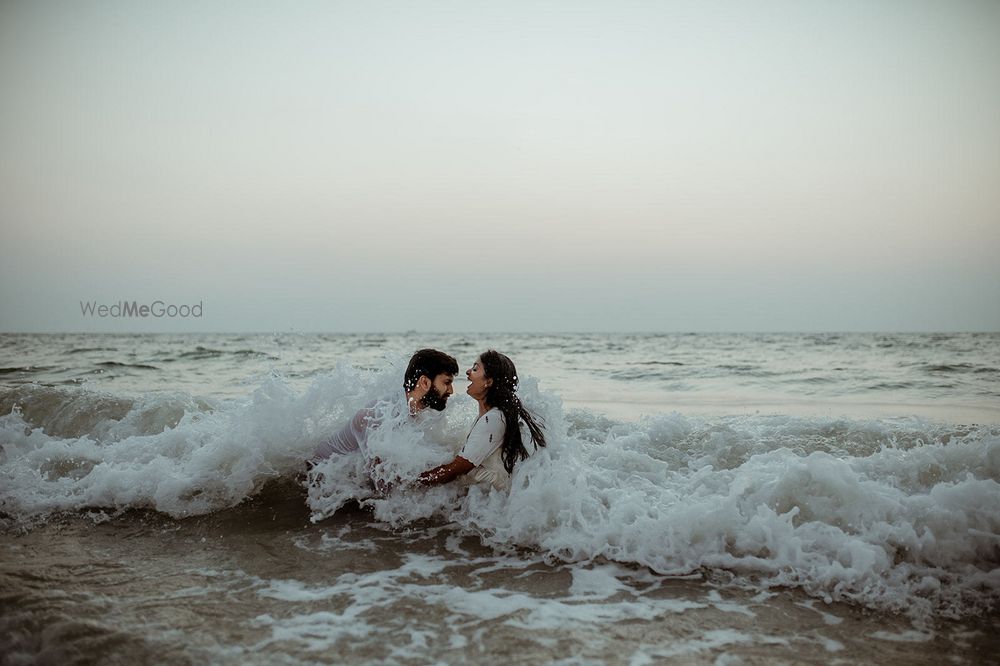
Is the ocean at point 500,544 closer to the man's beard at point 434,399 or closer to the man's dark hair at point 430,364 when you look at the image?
the man's beard at point 434,399

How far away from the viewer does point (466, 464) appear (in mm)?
5508

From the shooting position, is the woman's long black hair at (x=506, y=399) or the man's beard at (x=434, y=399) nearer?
the woman's long black hair at (x=506, y=399)

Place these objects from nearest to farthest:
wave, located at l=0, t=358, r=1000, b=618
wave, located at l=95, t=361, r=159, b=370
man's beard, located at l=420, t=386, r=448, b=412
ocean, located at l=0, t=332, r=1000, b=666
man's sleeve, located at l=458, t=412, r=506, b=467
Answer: ocean, located at l=0, t=332, r=1000, b=666
wave, located at l=0, t=358, r=1000, b=618
man's sleeve, located at l=458, t=412, r=506, b=467
man's beard, located at l=420, t=386, r=448, b=412
wave, located at l=95, t=361, r=159, b=370

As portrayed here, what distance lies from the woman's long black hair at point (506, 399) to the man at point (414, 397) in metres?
0.54

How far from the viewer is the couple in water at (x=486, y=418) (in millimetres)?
5535

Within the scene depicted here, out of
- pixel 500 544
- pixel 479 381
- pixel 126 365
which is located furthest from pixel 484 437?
pixel 126 365

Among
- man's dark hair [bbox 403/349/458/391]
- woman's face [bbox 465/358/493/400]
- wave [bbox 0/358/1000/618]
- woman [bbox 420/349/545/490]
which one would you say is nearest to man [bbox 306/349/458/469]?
man's dark hair [bbox 403/349/458/391]

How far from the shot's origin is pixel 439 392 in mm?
6242

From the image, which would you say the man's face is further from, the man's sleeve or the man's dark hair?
the man's sleeve

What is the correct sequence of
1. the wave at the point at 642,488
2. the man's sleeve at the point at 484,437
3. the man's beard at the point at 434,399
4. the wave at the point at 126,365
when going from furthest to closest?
1. the wave at the point at 126,365
2. the man's beard at the point at 434,399
3. the man's sleeve at the point at 484,437
4. the wave at the point at 642,488

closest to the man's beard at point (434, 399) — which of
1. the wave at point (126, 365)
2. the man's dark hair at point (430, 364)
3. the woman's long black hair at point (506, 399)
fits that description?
the man's dark hair at point (430, 364)

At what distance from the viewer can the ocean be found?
140 inches

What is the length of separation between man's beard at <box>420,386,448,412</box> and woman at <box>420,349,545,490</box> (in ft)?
2.20

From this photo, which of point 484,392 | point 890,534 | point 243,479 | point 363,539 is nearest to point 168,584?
point 363,539
